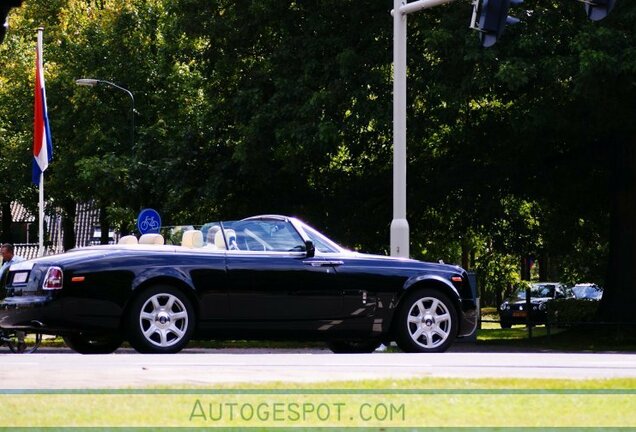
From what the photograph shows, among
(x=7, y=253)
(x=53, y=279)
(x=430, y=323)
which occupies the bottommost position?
(x=430, y=323)

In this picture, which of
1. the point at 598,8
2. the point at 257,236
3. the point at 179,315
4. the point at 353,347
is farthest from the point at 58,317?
the point at 598,8

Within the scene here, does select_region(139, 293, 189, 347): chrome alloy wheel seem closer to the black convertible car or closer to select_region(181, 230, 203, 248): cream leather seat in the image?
the black convertible car

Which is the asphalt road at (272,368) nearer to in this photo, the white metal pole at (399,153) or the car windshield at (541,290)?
the white metal pole at (399,153)

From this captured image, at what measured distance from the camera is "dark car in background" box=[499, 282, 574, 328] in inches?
1965

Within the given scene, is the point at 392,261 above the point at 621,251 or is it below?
below

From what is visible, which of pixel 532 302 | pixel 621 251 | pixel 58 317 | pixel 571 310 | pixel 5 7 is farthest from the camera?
pixel 532 302

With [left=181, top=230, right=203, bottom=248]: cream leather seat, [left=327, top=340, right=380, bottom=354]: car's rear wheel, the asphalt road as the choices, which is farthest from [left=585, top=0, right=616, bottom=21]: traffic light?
[left=181, top=230, right=203, bottom=248]: cream leather seat

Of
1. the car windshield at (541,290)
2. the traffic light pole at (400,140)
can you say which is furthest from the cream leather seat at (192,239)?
the car windshield at (541,290)

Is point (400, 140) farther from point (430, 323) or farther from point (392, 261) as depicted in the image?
point (430, 323)

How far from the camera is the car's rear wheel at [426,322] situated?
602 inches

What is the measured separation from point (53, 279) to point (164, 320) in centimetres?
111

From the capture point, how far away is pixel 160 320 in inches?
562

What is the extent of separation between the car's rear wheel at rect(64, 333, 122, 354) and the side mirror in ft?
7.11

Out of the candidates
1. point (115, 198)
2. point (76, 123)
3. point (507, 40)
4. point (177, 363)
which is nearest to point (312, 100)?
point (507, 40)
